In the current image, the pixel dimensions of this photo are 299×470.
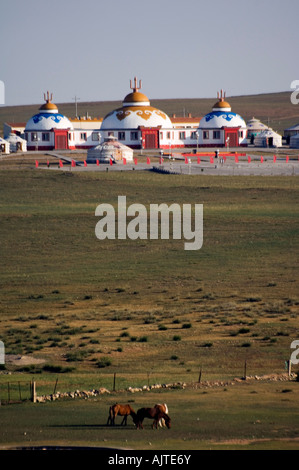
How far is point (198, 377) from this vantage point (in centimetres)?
2864

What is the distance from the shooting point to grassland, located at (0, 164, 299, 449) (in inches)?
979

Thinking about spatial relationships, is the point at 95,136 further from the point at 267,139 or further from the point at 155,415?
the point at 155,415

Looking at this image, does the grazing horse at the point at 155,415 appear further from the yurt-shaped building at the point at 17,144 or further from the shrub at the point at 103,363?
the yurt-shaped building at the point at 17,144

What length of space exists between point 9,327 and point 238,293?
11.3m

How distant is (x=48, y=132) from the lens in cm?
11994

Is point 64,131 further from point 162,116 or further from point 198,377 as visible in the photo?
point 198,377

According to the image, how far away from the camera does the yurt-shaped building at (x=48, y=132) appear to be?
119188mm

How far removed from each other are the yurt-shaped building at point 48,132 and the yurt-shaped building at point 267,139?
23.1 metres

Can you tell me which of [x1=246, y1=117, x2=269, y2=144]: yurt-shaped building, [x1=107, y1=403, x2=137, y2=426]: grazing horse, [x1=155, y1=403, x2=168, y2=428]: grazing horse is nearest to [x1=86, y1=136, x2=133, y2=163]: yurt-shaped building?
[x1=246, y1=117, x2=269, y2=144]: yurt-shaped building

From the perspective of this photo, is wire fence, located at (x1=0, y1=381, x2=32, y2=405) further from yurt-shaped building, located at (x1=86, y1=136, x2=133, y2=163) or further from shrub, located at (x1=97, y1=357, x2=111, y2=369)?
yurt-shaped building, located at (x1=86, y1=136, x2=133, y2=163)

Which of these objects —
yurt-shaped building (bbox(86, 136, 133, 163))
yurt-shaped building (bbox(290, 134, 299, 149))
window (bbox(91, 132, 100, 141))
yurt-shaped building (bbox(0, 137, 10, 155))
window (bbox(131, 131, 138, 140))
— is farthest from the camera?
yurt-shaped building (bbox(290, 134, 299, 149))

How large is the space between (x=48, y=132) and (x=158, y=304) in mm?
79995

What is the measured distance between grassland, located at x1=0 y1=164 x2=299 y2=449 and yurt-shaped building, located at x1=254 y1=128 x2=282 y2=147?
4652 centimetres

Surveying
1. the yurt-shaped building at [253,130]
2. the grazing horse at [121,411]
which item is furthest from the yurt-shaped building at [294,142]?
the grazing horse at [121,411]
